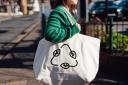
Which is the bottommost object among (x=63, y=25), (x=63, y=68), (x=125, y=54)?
(x=125, y=54)

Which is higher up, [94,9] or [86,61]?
[86,61]

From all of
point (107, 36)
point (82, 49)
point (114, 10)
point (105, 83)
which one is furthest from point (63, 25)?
point (114, 10)

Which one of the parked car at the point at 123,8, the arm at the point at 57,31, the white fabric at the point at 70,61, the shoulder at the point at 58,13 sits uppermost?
the shoulder at the point at 58,13

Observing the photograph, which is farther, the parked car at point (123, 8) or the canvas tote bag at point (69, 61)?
the parked car at point (123, 8)

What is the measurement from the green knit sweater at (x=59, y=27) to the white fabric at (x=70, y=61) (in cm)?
6

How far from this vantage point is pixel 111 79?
8.92m

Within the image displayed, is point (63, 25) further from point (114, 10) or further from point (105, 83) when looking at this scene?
point (114, 10)

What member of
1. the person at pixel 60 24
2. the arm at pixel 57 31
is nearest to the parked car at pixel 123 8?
the person at pixel 60 24

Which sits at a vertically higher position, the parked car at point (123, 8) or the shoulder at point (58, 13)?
the shoulder at point (58, 13)

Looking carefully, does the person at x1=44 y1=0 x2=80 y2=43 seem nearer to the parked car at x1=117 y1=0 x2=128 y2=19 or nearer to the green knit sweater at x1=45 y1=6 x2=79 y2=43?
the green knit sweater at x1=45 y1=6 x2=79 y2=43

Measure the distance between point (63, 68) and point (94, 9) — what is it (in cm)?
2702

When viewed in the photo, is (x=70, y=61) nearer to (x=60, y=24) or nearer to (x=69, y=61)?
(x=69, y=61)

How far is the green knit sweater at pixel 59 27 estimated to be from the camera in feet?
13.0

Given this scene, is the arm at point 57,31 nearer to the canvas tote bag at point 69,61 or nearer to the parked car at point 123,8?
the canvas tote bag at point 69,61
